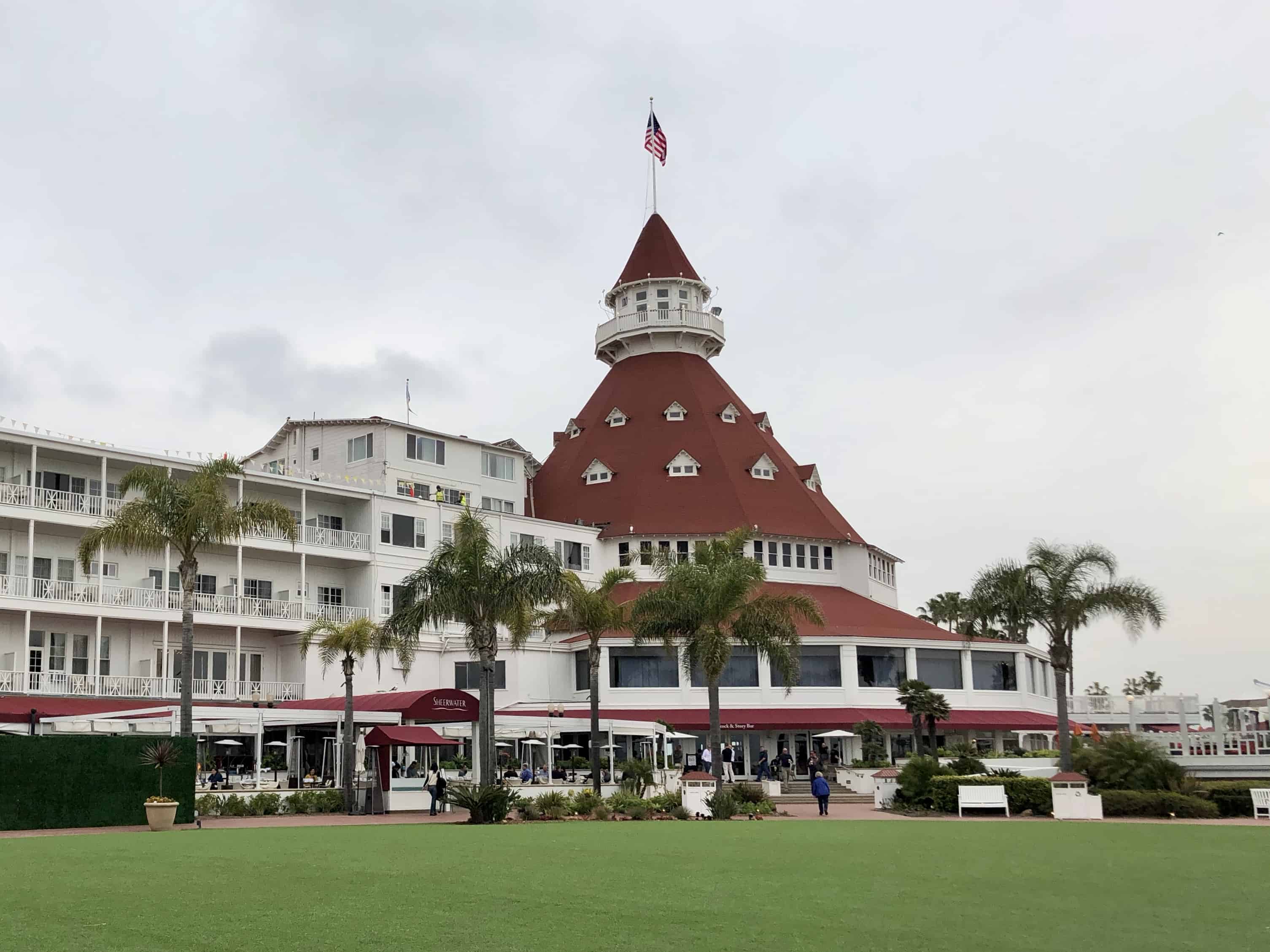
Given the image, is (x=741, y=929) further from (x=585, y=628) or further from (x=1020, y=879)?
(x=585, y=628)

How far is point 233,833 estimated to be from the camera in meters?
26.1

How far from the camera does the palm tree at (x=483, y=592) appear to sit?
120 feet

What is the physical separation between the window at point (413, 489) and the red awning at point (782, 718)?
1151 centimetres

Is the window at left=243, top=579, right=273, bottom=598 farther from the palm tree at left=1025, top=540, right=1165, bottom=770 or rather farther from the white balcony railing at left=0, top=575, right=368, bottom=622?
the palm tree at left=1025, top=540, right=1165, bottom=770

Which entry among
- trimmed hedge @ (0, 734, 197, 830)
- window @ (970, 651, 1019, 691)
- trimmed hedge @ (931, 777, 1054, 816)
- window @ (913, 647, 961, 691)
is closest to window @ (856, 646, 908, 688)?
window @ (913, 647, 961, 691)

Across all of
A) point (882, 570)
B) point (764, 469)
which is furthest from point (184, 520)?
point (882, 570)

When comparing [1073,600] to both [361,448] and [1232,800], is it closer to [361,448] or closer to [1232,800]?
[1232,800]

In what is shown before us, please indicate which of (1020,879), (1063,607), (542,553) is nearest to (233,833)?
(542,553)

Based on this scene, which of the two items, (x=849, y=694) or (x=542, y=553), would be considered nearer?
(x=542, y=553)

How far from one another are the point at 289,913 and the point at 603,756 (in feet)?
146

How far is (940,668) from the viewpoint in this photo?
6066 cm

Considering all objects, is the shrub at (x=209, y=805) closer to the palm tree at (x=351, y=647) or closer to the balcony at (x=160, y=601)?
the palm tree at (x=351, y=647)

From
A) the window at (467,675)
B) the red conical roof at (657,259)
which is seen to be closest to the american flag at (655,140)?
the red conical roof at (657,259)

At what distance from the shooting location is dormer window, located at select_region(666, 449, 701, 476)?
2655 inches
